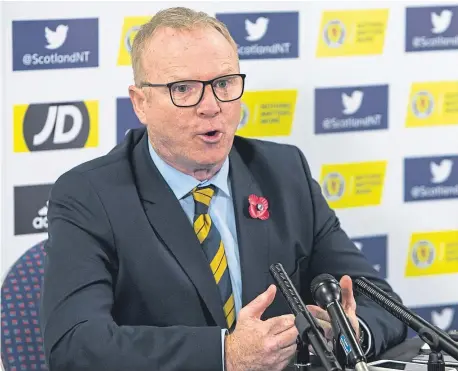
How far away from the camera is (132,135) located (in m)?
3.06

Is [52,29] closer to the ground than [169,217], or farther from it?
farther from it

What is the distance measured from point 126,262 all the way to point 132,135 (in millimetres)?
492

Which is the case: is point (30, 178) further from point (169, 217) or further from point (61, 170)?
point (169, 217)

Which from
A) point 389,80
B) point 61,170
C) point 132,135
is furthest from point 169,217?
point 389,80

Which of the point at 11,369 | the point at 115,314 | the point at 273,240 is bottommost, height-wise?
the point at 11,369

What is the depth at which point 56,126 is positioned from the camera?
358cm

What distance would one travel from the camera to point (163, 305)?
109 inches

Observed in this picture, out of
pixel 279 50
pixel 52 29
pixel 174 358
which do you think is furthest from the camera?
pixel 279 50

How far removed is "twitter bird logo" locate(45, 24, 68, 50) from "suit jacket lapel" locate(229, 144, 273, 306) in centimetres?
92

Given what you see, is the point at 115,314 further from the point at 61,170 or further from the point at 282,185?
the point at 61,170

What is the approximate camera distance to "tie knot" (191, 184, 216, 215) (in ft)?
9.42

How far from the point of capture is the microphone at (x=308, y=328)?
176 cm

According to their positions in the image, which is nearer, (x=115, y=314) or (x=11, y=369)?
(x=115, y=314)

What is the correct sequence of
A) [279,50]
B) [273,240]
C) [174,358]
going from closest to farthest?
[174,358] < [273,240] < [279,50]
